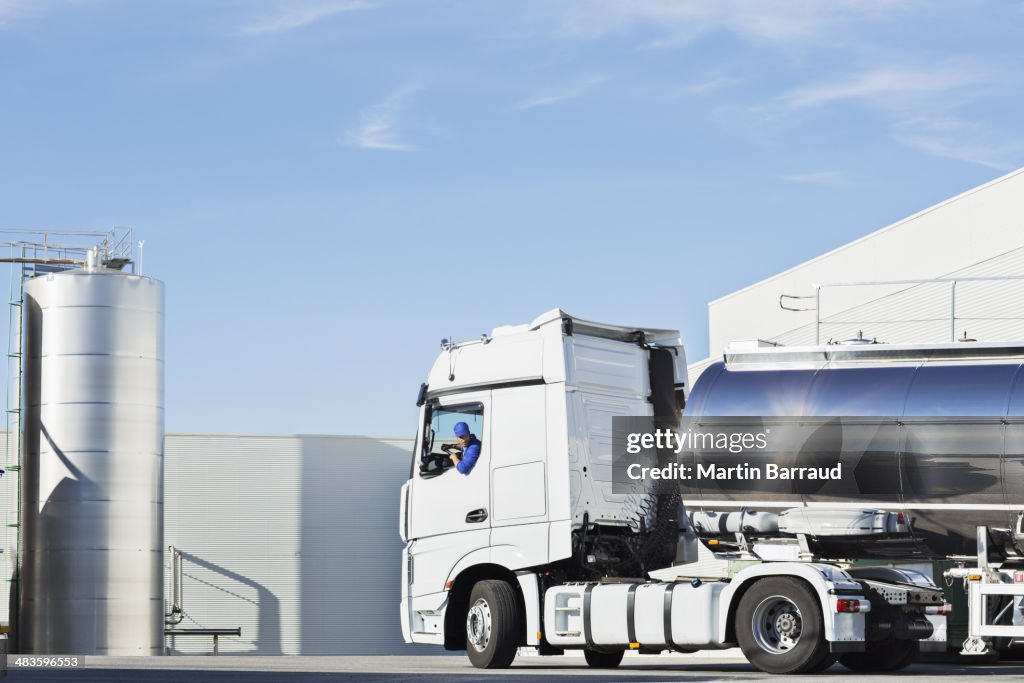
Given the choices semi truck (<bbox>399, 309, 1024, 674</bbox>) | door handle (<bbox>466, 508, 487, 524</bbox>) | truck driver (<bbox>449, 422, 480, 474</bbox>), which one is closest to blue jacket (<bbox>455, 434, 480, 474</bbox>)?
truck driver (<bbox>449, 422, 480, 474</bbox>)

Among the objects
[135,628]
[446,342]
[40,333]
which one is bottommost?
[135,628]

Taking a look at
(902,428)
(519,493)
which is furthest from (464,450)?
(902,428)

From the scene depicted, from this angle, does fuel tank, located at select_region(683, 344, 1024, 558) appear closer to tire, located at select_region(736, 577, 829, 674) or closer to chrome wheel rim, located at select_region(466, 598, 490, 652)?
tire, located at select_region(736, 577, 829, 674)

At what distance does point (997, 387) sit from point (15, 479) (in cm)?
3009

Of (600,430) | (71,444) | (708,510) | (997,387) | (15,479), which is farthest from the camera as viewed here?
(15,479)

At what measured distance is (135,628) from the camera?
34594 mm

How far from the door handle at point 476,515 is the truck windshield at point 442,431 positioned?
0.67 meters

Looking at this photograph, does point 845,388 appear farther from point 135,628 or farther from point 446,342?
point 135,628

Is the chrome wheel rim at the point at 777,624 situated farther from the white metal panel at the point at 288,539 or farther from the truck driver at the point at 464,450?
the white metal panel at the point at 288,539

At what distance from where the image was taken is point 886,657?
17.5 m

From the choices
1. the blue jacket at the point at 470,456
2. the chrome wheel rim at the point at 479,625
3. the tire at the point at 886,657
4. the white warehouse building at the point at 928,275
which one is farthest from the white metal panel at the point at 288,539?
the tire at the point at 886,657

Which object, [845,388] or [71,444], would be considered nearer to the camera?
[845,388]

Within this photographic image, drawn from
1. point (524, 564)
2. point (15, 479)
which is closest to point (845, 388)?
point (524, 564)

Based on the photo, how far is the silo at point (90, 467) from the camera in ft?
112
